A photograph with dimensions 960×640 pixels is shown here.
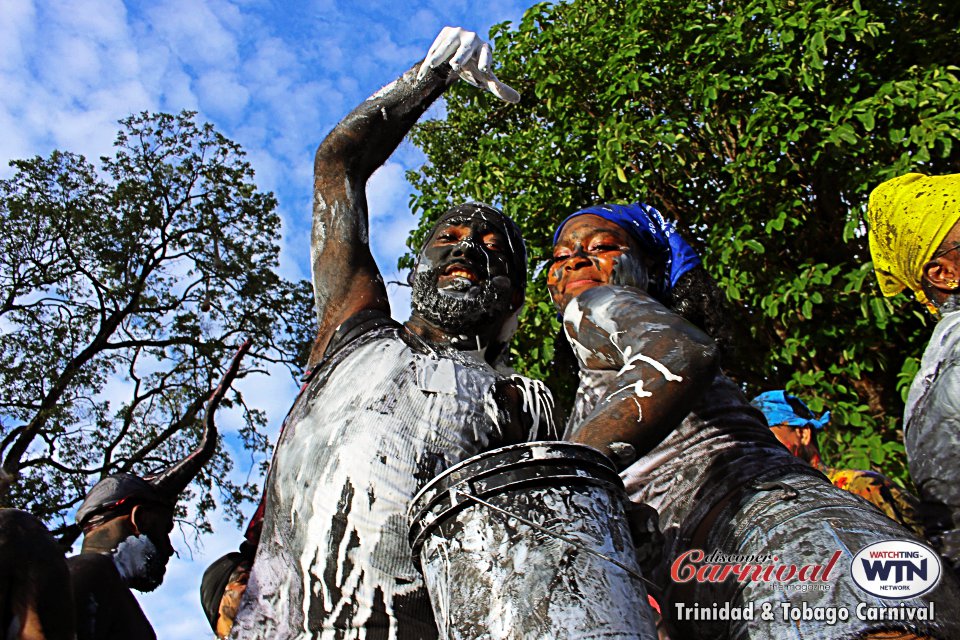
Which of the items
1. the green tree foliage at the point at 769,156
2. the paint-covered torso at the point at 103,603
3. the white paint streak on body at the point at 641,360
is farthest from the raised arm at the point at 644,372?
the green tree foliage at the point at 769,156

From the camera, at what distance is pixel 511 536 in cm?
139

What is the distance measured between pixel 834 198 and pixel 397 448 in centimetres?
608

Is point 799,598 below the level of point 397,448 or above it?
below

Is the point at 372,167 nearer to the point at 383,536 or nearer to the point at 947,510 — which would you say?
the point at 383,536

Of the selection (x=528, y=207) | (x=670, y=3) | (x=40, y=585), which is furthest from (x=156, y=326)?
(x=40, y=585)

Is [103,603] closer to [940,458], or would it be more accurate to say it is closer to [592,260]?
[592,260]

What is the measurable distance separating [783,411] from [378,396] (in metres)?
3.07

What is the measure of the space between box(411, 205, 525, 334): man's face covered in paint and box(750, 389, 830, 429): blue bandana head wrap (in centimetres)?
225

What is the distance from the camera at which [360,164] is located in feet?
8.71

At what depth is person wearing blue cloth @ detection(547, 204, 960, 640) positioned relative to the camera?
5.54 feet

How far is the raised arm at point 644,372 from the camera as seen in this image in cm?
168

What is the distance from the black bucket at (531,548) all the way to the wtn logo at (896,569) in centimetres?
54

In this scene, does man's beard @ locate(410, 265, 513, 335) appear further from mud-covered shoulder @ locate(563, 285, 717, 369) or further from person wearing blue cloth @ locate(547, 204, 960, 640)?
mud-covered shoulder @ locate(563, 285, 717, 369)

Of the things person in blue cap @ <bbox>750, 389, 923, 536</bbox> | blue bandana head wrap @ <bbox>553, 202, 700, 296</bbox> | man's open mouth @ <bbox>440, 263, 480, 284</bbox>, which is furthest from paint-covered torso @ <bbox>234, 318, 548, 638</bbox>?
person in blue cap @ <bbox>750, 389, 923, 536</bbox>
